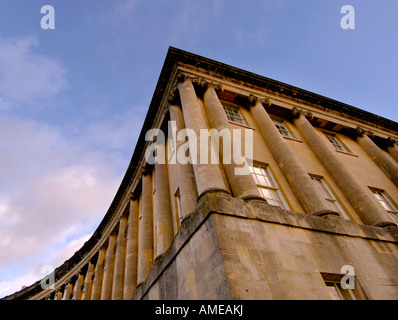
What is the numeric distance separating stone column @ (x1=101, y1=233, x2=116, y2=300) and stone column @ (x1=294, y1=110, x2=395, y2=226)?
18.2 metres

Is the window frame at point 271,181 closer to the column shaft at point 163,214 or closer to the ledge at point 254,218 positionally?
the ledge at point 254,218

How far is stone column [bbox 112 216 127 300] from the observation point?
59.7ft

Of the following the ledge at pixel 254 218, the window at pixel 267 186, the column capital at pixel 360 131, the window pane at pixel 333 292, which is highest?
the column capital at pixel 360 131

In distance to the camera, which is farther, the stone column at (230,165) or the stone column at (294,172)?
the stone column at (294,172)

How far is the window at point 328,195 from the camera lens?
12086 millimetres

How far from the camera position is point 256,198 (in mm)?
8578

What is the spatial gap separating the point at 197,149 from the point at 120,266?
555 inches

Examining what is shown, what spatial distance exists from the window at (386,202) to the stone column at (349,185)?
57.8 inches

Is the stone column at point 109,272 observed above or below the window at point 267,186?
above

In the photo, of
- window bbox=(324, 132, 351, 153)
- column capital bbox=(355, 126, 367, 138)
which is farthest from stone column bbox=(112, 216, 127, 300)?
column capital bbox=(355, 126, 367, 138)

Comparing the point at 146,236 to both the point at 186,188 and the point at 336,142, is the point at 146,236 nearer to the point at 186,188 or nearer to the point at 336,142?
the point at 186,188

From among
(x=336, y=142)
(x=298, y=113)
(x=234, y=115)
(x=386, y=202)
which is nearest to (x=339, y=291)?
(x=386, y=202)

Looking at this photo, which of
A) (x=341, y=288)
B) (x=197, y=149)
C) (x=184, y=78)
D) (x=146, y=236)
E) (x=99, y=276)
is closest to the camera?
(x=341, y=288)

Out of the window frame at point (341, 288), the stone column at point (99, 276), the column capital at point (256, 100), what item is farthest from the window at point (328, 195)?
the stone column at point (99, 276)
